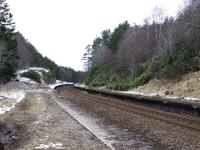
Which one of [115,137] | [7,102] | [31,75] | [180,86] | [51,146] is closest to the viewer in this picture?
[51,146]

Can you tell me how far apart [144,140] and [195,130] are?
2504 mm

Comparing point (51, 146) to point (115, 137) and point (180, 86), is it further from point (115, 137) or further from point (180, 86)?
point (180, 86)

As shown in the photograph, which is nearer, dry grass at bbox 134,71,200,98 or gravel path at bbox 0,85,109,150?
gravel path at bbox 0,85,109,150

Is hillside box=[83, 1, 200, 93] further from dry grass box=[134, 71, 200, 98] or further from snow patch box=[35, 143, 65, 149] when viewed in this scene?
snow patch box=[35, 143, 65, 149]

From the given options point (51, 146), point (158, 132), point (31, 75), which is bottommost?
point (51, 146)

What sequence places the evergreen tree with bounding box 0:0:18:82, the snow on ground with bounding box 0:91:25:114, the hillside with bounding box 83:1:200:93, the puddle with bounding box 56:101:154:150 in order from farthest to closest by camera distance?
the evergreen tree with bounding box 0:0:18:82 < the hillside with bounding box 83:1:200:93 < the snow on ground with bounding box 0:91:25:114 < the puddle with bounding box 56:101:154:150

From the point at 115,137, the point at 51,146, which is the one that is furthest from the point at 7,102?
the point at 51,146

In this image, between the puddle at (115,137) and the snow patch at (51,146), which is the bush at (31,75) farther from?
the snow patch at (51,146)

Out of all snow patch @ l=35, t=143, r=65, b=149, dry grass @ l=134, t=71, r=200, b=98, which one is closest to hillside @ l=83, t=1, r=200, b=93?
dry grass @ l=134, t=71, r=200, b=98

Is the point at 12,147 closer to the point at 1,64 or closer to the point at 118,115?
the point at 118,115

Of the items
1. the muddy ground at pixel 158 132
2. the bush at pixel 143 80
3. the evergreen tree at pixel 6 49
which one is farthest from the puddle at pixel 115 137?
the evergreen tree at pixel 6 49

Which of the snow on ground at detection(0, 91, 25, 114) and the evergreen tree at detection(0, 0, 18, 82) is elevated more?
the evergreen tree at detection(0, 0, 18, 82)

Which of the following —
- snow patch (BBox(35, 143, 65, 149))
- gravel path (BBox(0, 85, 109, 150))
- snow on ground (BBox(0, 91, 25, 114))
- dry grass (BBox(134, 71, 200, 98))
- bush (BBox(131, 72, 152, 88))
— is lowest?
snow patch (BBox(35, 143, 65, 149))

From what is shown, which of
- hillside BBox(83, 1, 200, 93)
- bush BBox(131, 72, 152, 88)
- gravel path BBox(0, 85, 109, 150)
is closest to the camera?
gravel path BBox(0, 85, 109, 150)
